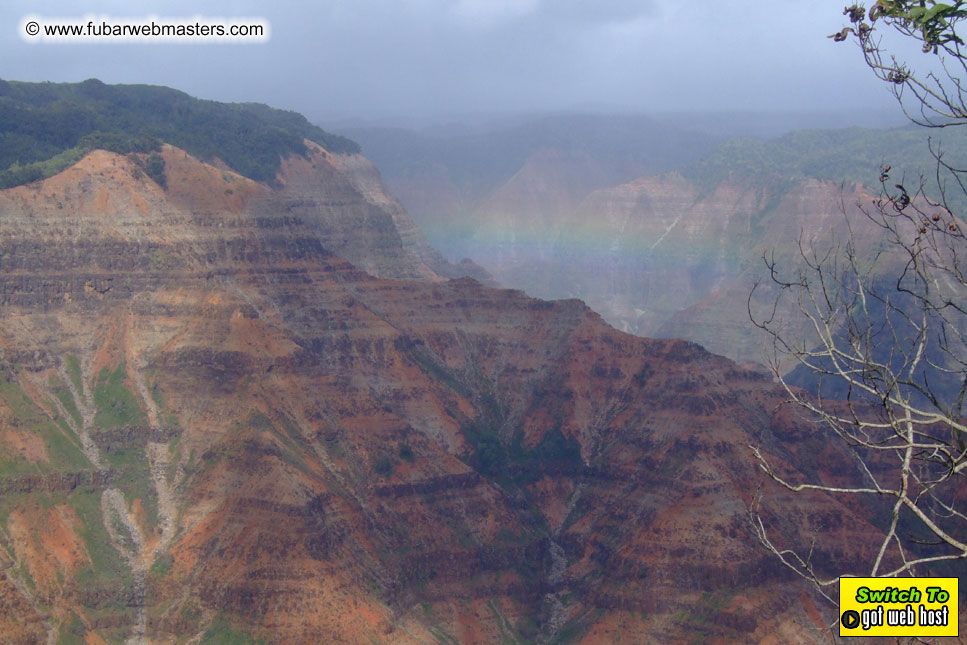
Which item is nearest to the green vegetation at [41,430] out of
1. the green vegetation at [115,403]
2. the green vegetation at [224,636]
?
the green vegetation at [115,403]

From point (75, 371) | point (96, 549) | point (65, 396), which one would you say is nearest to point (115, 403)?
point (65, 396)

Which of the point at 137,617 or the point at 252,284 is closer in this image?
the point at 137,617

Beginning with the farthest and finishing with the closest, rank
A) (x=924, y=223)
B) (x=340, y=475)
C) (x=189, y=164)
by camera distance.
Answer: (x=189, y=164), (x=340, y=475), (x=924, y=223)

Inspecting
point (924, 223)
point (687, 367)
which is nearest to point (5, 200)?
point (687, 367)

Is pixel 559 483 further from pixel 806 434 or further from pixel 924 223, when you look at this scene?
pixel 924 223

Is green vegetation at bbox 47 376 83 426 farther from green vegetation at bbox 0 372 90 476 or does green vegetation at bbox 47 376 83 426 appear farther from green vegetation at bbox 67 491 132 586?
green vegetation at bbox 67 491 132 586

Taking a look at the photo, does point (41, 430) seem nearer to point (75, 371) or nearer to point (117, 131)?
point (75, 371)
